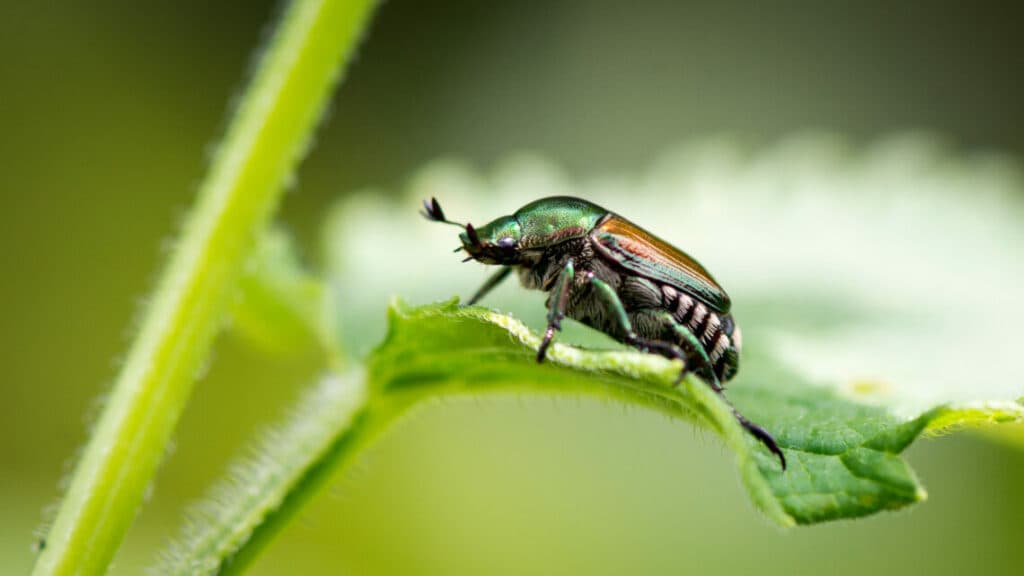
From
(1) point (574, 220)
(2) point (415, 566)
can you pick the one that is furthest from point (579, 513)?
(1) point (574, 220)

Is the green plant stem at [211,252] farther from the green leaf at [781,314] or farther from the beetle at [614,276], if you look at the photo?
the beetle at [614,276]

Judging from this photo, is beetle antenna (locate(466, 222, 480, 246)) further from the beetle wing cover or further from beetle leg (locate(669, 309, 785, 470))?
beetle leg (locate(669, 309, 785, 470))

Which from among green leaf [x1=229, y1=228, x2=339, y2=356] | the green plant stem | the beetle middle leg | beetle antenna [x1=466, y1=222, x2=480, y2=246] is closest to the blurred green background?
the green plant stem

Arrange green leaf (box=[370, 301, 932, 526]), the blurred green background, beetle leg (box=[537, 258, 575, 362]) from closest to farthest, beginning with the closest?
green leaf (box=[370, 301, 932, 526]) → beetle leg (box=[537, 258, 575, 362]) → the blurred green background

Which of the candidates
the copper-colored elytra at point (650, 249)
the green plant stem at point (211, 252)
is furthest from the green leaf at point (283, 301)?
the copper-colored elytra at point (650, 249)

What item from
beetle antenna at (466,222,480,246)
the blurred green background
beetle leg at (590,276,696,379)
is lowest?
beetle leg at (590,276,696,379)

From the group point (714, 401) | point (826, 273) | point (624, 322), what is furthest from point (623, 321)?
point (826, 273)
